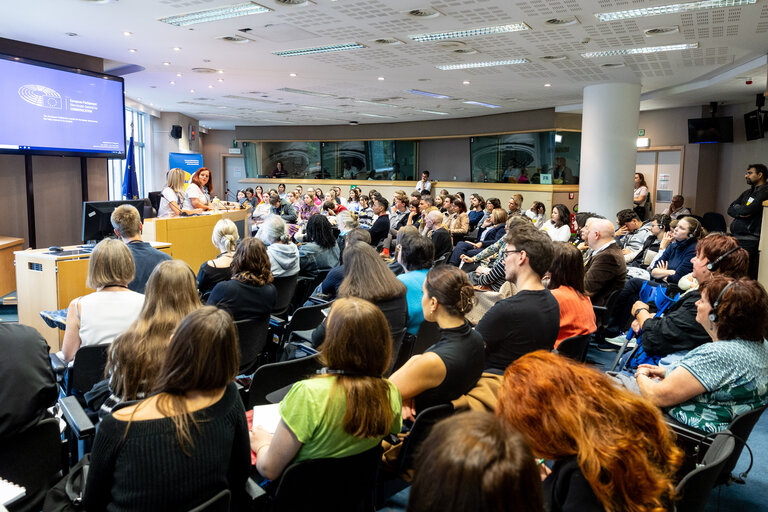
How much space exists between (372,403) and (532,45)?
6.51 m

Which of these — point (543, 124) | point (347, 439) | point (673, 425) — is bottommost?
point (673, 425)

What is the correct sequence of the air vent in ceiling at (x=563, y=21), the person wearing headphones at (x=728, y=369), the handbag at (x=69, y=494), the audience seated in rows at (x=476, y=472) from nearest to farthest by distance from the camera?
the audience seated in rows at (x=476, y=472) → the handbag at (x=69, y=494) → the person wearing headphones at (x=728, y=369) → the air vent in ceiling at (x=563, y=21)

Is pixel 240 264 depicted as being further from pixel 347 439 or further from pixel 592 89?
pixel 592 89

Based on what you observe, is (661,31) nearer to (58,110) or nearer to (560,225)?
(560,225)

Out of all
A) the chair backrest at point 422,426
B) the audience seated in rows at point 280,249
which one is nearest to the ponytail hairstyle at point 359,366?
the chair backrest at point 422,426

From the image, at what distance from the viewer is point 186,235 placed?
7555mm

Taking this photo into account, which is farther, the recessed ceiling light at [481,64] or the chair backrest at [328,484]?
the recessed ceiling light at [481,64]

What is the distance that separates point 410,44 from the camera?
7105mm

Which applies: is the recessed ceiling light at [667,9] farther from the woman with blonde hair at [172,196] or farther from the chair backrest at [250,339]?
the woman with blonde hair at [172,196]

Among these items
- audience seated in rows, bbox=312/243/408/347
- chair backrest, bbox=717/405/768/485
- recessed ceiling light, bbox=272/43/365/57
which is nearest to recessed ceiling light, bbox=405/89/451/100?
recessed ceiling light, bbox=272/43/365/57

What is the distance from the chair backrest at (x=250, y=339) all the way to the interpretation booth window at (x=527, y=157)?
38.3 feet

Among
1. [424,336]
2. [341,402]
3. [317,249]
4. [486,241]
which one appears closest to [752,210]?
[486,241]

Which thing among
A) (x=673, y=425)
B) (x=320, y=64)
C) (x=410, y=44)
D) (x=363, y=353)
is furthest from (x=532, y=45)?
(x=363, y=353)

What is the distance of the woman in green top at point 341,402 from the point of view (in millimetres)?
1761
